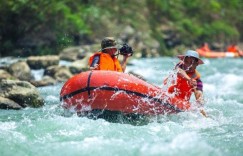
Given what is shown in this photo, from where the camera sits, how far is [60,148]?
5605 millimetres

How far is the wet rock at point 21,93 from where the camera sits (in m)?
8.81

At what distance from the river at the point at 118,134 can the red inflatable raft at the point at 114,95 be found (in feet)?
0.72

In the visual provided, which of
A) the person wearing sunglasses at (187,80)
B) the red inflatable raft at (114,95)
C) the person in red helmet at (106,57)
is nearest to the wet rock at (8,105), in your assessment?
the red inflatable raft at (114,95)

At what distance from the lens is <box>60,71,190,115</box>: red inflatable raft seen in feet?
23.4

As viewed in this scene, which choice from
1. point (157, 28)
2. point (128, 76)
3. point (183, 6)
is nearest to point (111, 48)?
point (128, 76)

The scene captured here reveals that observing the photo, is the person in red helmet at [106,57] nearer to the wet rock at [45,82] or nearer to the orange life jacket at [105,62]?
the orange life jacket at [105,62]

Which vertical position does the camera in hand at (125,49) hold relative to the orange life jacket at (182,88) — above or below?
above

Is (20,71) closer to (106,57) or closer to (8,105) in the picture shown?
(8,105)

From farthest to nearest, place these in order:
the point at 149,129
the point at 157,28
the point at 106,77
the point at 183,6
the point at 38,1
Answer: the point at 183,6 < the point at 157,28 < the point at 38,1 < the point at 106,77 < the point at 149,129

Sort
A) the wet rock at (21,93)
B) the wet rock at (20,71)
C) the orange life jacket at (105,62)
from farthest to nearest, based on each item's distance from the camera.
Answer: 1. the wet rock at (20,71)
2. the wet rock at (21,93)
3. the orange life jacket at (105,62)

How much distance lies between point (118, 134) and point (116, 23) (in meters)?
18.4

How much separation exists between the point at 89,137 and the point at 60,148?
59cm

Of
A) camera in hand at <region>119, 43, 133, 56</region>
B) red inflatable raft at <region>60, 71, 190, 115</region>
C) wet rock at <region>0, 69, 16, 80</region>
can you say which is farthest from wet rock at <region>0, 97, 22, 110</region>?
wet rock at <region>0, 69, 16, 80</region>

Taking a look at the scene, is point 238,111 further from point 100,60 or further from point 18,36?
point 18,36
